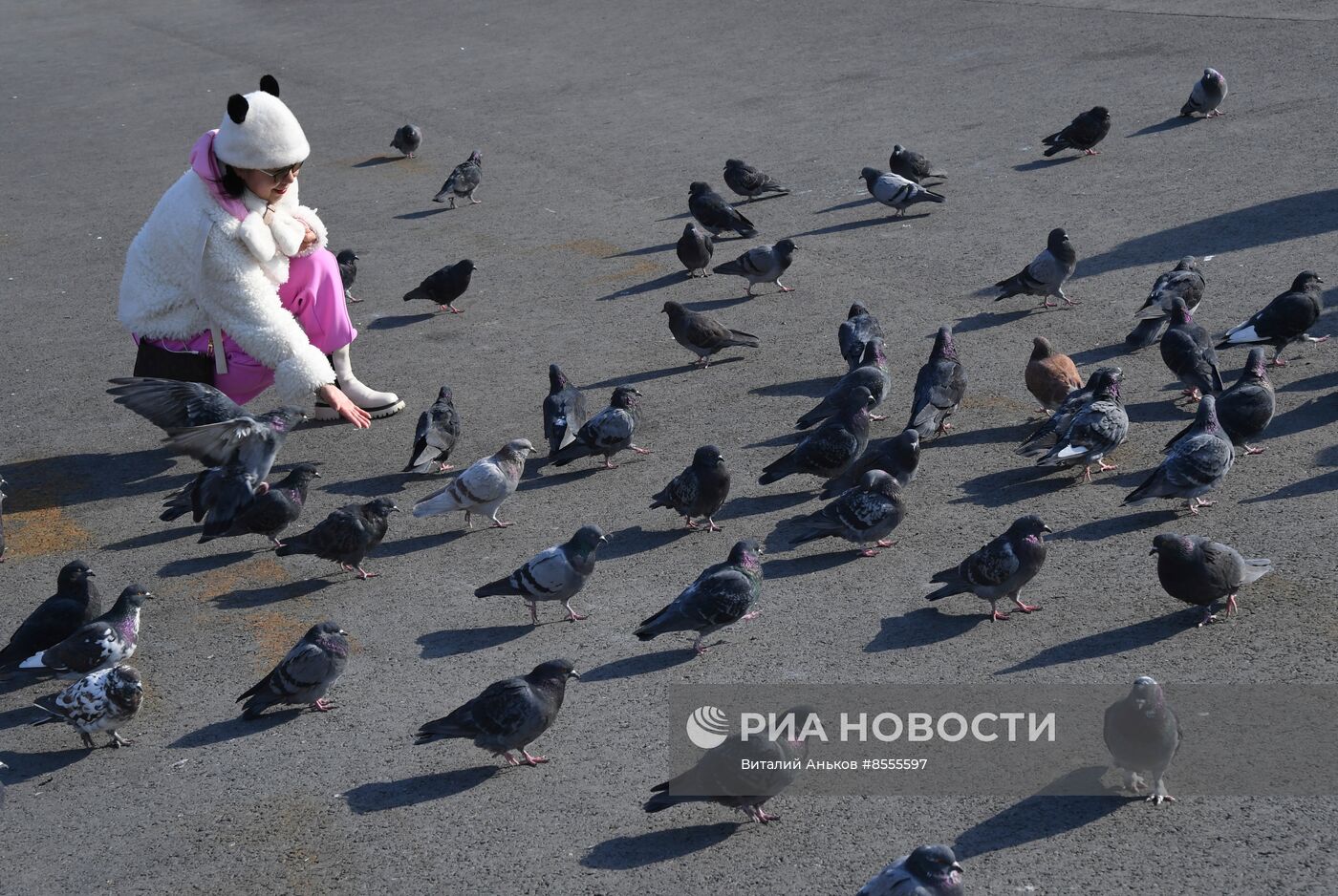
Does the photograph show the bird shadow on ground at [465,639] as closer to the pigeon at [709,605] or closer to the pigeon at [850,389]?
the pigeon at [709,605]

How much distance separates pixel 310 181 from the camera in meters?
16.7

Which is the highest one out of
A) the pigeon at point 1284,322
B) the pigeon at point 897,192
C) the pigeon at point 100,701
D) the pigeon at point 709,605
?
the pigeon at point 1284,322

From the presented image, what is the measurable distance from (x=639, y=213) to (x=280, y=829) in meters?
9.45

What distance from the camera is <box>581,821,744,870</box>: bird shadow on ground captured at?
211 inches

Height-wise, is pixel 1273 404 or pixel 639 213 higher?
pixel 1273 404

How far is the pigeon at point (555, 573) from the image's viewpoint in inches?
279

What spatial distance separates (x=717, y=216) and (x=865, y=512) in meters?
6.06

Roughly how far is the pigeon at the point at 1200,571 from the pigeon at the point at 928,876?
2.38 meters

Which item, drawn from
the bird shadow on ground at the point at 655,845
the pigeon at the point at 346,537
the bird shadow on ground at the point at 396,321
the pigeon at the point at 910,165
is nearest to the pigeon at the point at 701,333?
the bird shadow on ground at the point at 396,321

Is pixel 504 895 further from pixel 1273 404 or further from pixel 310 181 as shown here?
pixel 310 181

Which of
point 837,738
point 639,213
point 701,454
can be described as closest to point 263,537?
point 701,454

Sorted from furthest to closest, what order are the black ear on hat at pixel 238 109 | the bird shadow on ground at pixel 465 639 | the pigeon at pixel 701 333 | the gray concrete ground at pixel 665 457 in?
the pigeon at pixel 701 333 < the black ear on hat at pixel 238 109 < the bird shadow on ground at pixel 465 639 < the gray concrete ground at pixel 665 457

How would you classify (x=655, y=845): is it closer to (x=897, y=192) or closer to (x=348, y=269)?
(x=348, y=269)

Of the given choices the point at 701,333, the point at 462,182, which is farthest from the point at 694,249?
the point at 462,182
